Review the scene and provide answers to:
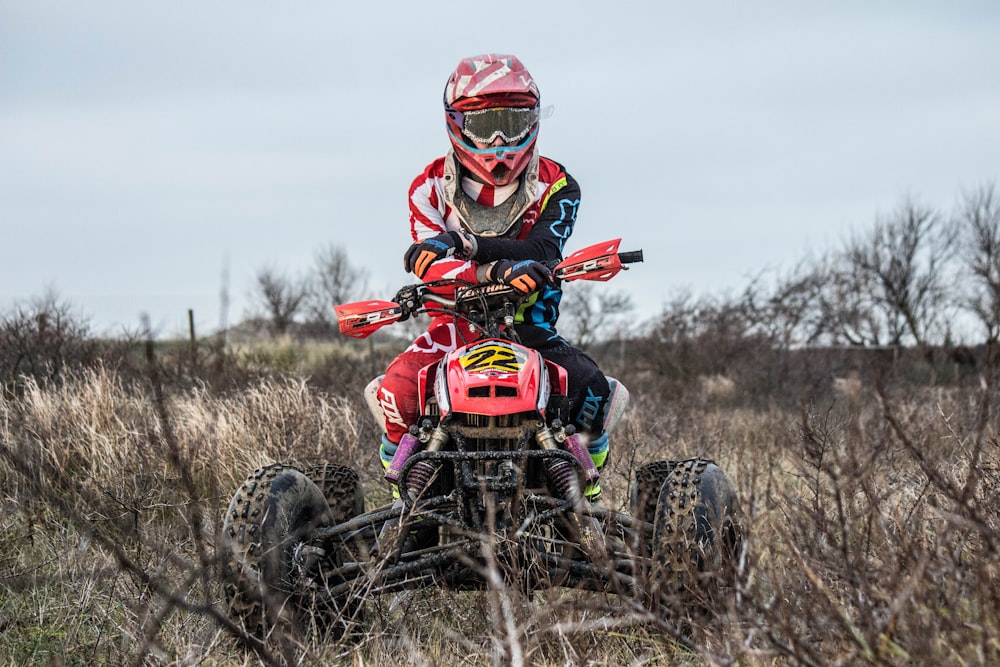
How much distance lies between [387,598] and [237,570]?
38.8 inches

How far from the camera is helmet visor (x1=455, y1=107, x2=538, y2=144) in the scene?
4215 mm

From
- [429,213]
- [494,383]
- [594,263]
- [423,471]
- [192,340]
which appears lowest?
[423,471]

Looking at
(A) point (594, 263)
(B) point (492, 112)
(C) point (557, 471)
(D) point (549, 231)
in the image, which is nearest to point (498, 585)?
(C) point (557, 471)

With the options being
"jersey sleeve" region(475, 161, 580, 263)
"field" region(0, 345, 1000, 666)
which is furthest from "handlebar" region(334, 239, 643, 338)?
"field" region(0, 345, 1000, 666)

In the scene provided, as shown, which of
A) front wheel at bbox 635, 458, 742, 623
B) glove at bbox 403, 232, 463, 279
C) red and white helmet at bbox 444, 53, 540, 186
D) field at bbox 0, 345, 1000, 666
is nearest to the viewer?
field at bbox 0, 345, 1000, 666

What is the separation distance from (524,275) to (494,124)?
749mm

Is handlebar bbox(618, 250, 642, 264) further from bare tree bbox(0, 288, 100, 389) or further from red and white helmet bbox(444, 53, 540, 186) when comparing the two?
bare tree bbox(0, 288, 100, 389)

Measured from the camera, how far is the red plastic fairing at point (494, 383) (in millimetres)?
3574

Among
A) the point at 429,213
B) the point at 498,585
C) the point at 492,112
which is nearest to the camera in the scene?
the point at 498,585

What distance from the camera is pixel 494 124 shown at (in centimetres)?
422

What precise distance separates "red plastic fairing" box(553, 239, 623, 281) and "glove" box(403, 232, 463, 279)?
0.44 meters

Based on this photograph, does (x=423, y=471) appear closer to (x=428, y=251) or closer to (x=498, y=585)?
(x=428, y=251)

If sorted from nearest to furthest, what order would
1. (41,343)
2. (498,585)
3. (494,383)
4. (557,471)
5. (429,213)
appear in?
(498,585), (494,383), (557,471), (429,213), (41,343)

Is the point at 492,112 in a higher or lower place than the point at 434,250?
higher
